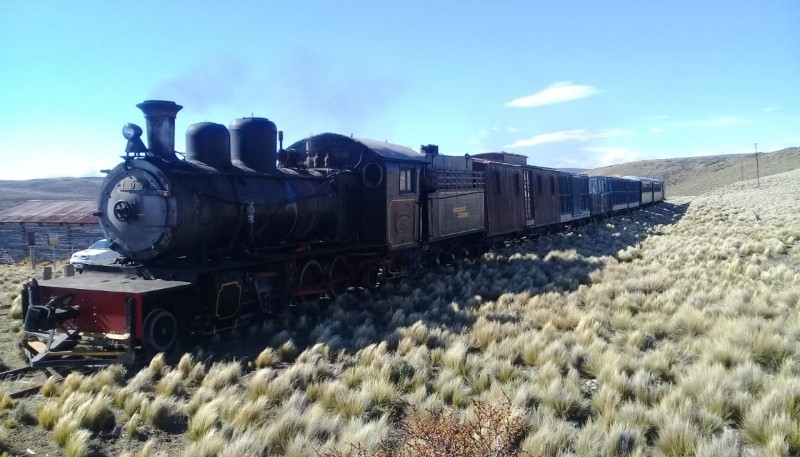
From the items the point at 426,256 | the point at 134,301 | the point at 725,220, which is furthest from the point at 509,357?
the point at 725,220

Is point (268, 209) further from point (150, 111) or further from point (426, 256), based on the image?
point (426, 256)

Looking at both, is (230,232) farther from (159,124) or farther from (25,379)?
(25,379)

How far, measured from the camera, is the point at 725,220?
32.0 m

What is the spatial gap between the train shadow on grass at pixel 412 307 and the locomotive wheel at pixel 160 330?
25cm

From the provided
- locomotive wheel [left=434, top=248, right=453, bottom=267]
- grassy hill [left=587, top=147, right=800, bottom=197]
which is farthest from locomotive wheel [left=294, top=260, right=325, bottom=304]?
grassy hill [left=587, top=147, right=800, bottom=197]

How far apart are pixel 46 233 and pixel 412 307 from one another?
27307mm

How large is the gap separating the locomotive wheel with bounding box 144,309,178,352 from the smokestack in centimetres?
235

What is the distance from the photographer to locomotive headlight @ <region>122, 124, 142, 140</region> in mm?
8211

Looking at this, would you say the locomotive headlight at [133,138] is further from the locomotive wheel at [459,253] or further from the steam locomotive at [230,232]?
the locomotive wheel at [459,253]

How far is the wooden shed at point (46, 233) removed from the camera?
2970cm

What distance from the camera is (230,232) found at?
902cm

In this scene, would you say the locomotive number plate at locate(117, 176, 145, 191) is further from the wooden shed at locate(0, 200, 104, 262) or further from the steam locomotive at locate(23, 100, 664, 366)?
the wooden shed at locate(0, 200, 104, 262)

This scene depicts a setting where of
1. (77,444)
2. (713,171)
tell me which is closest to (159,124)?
(77,444)

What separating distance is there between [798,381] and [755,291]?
5.67 m
